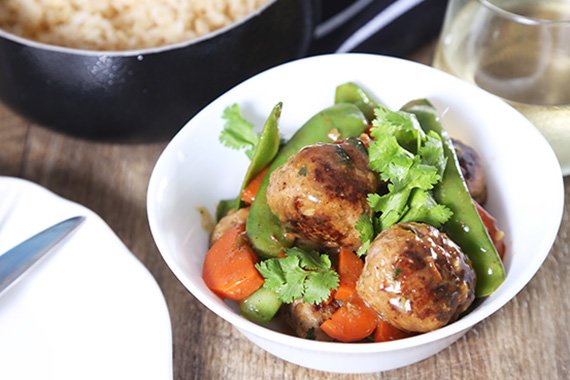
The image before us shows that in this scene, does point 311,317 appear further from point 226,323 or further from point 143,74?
point 143,74

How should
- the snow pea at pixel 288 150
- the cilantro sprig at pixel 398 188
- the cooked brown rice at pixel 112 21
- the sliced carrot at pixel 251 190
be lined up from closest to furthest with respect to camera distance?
the cilantro sprig at pixel 398 188, the snow pea at pixel 288 150, the sliced carrot at pixel 251 190, the cooked brown rice at pixel 112 21

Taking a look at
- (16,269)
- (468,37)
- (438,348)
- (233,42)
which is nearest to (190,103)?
(233,42)

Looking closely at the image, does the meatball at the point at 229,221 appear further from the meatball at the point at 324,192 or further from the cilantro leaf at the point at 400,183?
the cilantro leaf at the point at 400,183

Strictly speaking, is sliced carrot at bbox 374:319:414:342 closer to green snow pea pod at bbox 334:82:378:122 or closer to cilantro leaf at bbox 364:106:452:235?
cilantro leaf at bbox 364:106:452:235

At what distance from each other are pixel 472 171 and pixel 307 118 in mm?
391

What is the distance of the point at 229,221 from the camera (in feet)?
5.41

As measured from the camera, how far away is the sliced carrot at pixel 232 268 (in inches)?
59.0

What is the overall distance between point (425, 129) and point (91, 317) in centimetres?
77

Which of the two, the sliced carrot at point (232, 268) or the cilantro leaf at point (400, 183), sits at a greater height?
the cilantro leaf at point (400, 183)

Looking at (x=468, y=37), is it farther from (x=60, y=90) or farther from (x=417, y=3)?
(x=60, y=90)

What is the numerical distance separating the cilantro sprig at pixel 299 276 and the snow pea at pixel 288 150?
2.9 inches

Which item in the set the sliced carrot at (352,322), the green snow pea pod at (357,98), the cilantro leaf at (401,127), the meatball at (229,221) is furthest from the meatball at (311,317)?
the green snow pea pod at (357,98)

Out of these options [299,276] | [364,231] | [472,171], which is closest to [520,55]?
Answer: [472,171]

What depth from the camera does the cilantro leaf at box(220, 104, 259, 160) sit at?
67.4 inches
